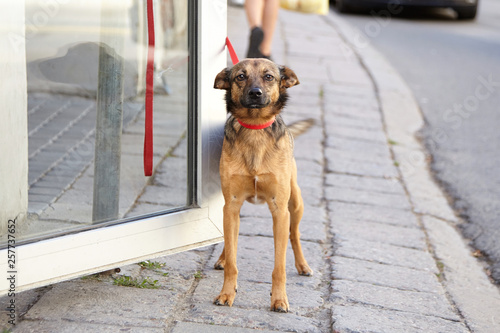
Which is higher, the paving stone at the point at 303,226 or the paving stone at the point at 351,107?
the paving stone at the point at 303,226

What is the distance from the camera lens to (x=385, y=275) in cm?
352

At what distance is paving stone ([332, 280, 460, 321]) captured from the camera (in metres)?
3.14

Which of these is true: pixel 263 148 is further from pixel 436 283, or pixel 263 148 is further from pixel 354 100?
pixel 354 100

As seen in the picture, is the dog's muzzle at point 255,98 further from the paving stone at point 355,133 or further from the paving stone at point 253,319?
the paving stone at point 355,133

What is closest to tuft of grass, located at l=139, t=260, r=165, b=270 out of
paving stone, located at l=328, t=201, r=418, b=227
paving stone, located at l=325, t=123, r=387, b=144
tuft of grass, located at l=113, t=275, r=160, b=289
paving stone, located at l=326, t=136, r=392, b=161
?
tuft of grass, located at l=113, t=275, r=160, b=289

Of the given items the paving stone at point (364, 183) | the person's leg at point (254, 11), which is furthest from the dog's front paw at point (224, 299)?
the person's leg at point (254, 11)

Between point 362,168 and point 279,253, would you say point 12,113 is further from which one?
point 362,168

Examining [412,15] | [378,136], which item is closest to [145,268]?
Answer: [378,136]

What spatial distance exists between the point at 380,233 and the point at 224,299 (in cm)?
148

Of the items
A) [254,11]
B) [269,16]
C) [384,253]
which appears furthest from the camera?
[269,16]

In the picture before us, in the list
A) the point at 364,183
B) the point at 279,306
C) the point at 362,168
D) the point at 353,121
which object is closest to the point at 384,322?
the point at 279,306

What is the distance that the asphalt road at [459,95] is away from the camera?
4.93 metres

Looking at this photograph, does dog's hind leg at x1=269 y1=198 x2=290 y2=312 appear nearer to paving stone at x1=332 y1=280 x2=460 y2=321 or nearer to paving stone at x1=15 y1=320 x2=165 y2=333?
paving stone at x1=332 y1=280 x2=460 y2=321

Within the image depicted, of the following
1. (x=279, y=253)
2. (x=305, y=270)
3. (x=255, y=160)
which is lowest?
(x=305, y=270)
